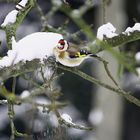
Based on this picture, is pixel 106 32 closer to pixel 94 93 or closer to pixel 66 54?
pixel 66 54

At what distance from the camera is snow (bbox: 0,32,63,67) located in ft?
5.32

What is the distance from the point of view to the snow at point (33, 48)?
1.62 meters

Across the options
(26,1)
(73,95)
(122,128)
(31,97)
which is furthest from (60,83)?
(31,97)

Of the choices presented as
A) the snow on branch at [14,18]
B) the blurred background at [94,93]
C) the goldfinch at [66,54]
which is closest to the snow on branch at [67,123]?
the goldfinch at [66,54]

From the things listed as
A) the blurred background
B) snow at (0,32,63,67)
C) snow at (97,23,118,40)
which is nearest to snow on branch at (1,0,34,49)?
snow at (0,32,63,67)

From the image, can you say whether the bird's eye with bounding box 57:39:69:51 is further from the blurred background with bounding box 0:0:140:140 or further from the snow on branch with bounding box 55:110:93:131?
the blurred background with bounding box 0:0:140:140

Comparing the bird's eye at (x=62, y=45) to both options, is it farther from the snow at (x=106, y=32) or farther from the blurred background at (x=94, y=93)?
the blurred background at (x=94, y=93)

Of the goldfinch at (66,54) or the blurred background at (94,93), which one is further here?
the blurred background at (94,93)

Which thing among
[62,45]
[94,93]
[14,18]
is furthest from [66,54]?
[94,93]

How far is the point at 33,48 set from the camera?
1657 mm

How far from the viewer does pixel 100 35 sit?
5.39 ft

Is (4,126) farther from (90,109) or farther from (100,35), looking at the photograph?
(100,35)

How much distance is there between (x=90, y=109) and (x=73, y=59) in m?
3.60

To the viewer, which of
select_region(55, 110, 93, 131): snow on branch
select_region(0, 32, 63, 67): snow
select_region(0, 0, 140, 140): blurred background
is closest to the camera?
select_region(55, 110, 93, 131): snow on branch
